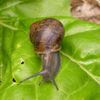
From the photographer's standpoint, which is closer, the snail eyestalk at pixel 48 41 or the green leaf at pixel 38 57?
the green leaf at pixel 38 57

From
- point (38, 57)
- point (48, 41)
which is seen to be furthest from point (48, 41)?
point (38, 57)

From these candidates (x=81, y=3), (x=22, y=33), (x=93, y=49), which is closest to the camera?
(x=93, y=49)

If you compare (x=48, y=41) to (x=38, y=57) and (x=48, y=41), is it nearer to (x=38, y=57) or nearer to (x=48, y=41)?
(x=48, y=41)

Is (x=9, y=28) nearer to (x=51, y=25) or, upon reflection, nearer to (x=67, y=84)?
(x=51, y=25)

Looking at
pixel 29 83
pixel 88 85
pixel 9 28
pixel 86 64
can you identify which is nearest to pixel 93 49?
pixel 86 64

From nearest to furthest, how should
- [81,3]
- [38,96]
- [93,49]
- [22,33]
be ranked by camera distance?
[38,96] → [93,49] → [22,33] → [81,3]

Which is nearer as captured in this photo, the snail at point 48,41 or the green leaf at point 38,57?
the green leaf at point 38,57
